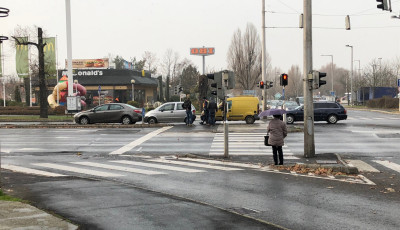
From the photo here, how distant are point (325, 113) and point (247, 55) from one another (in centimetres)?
4072

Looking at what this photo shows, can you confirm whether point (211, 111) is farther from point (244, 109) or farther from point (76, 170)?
point (76, 170)

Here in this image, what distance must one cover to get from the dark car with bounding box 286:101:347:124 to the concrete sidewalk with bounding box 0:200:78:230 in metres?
28.2

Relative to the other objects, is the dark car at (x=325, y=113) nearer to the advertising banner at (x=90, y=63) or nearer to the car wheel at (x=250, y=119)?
the car wheel at (x=250, y=119)

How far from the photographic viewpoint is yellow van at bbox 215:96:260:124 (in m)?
33.8

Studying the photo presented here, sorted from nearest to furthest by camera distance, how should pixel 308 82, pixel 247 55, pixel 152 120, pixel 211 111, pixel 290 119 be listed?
1. pixel 308 82
2. pixel 211 111
3. pixel 152 120
4. pixel 290 119
5. pixel 247 55

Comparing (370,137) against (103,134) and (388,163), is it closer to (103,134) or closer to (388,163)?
(388,163)

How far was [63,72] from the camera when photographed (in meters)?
68.8

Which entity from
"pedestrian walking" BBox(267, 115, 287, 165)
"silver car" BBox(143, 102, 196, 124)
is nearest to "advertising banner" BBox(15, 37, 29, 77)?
"silver car" BBox(143, 102, 196, 124)

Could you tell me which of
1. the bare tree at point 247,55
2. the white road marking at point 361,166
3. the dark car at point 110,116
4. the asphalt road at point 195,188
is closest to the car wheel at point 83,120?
the dark car at point 110,116

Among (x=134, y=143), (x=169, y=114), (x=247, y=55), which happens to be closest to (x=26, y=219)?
(x=134, y=143)

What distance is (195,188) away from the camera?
37.2 ft

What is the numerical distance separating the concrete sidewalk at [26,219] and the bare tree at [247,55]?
67.0 m

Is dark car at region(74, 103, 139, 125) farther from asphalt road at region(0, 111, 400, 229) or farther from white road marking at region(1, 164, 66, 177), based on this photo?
white road marking at region(1, 164, 66, 177)

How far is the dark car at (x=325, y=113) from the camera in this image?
34781mm
